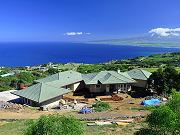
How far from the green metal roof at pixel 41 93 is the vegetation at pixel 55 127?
71.2ft

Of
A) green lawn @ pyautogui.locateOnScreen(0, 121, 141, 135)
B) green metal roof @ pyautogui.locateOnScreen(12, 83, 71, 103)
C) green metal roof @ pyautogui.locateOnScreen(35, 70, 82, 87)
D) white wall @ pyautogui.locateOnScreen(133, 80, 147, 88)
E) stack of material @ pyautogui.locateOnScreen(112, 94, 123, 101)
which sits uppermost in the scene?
green metal roof @ pyautogui.locateOnScreen(35, 70, 82, 87)

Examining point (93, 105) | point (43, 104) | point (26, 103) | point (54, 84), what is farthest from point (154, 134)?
point (54, 84)

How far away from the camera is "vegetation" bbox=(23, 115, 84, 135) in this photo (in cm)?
1923

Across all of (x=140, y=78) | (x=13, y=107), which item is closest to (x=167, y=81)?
(x=140, y=78)

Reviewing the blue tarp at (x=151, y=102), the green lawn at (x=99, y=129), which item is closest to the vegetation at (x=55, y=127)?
the green lawn at (x=99, y=129)

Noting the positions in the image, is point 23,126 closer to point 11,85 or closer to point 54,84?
point 54,84

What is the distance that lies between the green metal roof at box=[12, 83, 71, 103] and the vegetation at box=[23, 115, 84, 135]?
21697 millimetres

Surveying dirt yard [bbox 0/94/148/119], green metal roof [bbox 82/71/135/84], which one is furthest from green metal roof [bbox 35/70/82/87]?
dirt yard [bbox 0/94/148/119]

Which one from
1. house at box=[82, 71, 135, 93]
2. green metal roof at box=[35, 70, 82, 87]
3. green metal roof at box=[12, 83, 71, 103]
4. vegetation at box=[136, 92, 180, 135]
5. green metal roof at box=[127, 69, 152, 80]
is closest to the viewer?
vegetation at box=[136, 92, 180, 135]

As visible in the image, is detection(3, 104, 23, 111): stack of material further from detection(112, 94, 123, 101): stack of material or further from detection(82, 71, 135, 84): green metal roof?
detection(112, 94, 123, 101): stack of material

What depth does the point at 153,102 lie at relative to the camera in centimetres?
4406

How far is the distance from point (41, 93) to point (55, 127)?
2471cm

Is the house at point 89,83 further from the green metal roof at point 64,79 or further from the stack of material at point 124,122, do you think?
the stack of material at point 124,122

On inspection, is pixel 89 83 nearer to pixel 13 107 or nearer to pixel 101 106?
pixel 101 106
